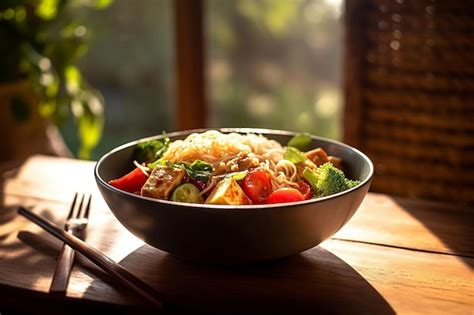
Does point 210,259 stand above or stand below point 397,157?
above

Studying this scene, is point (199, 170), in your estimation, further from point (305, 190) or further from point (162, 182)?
point (305, 190)

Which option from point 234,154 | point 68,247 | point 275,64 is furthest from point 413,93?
point 68,247

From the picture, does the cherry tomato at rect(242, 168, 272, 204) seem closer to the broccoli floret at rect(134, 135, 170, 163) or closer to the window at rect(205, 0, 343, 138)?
the broccoli floret at rect(134, 135, 170, 163)

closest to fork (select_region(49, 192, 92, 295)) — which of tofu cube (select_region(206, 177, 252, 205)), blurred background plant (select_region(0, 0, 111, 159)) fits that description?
tofu cube (select_region(206, 177, 252, 205))

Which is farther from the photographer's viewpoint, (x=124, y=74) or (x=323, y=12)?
(x=124, y=74)

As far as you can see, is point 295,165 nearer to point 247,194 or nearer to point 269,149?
point 269,149

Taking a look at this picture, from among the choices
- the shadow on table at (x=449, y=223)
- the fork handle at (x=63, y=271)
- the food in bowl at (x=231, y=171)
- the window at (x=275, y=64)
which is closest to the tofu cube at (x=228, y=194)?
the food in bowl at (x=231, y=171)

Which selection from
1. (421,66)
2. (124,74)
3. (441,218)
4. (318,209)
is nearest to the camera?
(318,209)

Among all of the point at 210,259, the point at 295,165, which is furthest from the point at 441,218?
the point at 210,259
